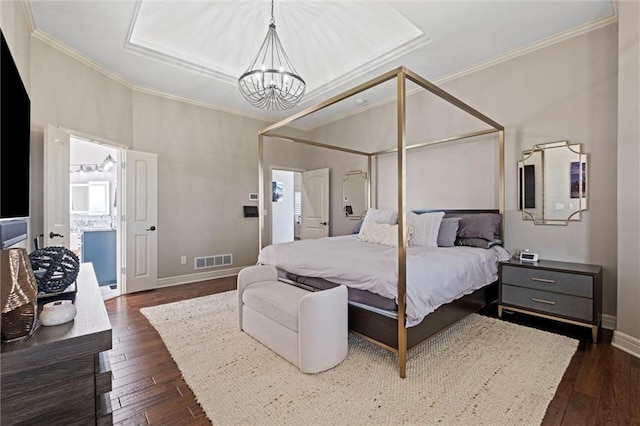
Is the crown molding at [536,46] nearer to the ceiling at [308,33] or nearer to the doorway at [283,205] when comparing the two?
the ceiling at [308,33]

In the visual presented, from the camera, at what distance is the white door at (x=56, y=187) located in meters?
3.01

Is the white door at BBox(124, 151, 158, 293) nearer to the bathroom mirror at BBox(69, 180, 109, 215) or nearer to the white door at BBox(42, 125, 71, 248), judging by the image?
the white door at BBox(42, 125, 71, 248)

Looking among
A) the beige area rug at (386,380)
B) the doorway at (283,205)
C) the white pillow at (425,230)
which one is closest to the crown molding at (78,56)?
the beige area rug at (386,380)

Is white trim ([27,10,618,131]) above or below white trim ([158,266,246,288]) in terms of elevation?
above

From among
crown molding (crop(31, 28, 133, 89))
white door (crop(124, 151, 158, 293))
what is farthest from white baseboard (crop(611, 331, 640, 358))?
crown molding (crop(31, 28, 133, 89))

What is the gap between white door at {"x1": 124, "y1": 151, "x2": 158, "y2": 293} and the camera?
13.7 feet

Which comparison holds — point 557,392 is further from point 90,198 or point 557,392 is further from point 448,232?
point 90,198

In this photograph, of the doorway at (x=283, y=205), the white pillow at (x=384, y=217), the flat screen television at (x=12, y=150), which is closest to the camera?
the flat screen television at (x=12, y=150)

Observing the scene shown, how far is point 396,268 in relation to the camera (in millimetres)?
2125

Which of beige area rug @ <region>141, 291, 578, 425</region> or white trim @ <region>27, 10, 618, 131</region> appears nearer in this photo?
beige area rug @ <region>141, 291, 578, 425</region>

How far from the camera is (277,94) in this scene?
3385 millimetres

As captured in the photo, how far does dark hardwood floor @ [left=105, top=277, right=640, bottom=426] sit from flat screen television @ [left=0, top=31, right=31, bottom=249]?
3.77 feet

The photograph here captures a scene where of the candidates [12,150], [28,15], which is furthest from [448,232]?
[28,15]

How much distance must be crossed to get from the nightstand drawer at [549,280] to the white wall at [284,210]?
5.89 metres
